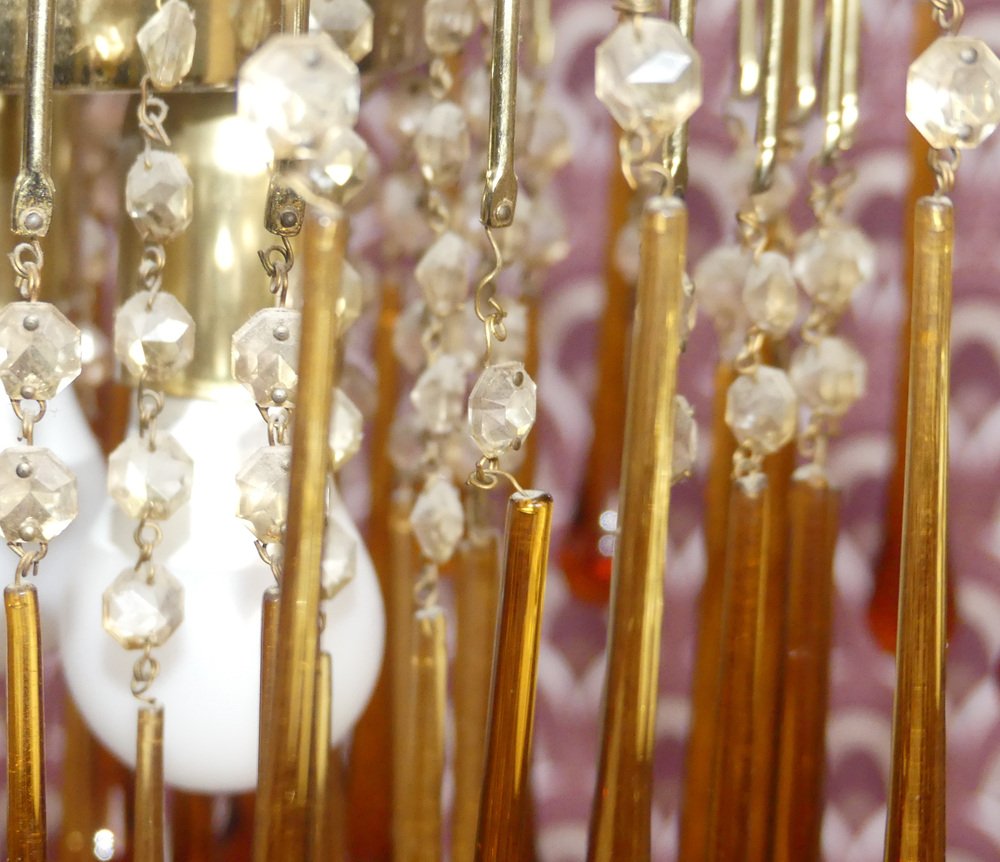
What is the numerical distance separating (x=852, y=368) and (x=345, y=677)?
0.20 m

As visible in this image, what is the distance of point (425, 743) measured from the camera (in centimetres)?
42

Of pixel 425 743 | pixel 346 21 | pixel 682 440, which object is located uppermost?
pixel 346 21

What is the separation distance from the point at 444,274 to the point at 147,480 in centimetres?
13

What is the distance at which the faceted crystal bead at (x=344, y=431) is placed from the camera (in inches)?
13.8

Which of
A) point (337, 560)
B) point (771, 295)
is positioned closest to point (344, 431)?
point (337, 560)

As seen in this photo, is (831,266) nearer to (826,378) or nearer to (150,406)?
(826,378)

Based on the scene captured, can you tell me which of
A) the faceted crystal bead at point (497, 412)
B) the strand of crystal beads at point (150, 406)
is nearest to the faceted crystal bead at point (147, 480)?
the strand of crystal beads at point (150, 406)

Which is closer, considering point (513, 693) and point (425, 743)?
point (513, 693)

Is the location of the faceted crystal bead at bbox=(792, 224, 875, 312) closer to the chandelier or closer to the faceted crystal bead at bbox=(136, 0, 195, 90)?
the chandelier

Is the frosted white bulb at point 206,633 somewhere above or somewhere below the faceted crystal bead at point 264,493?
below

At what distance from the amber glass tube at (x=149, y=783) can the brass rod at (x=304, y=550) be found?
0.08m

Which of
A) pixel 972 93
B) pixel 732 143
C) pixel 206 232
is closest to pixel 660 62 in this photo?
pixel 972 93

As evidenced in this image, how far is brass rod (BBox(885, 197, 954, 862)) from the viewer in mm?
306

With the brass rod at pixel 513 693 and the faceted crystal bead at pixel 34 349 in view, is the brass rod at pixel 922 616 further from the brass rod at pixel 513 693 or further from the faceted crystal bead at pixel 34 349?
the faceted crystal bead at pixel 34 349
